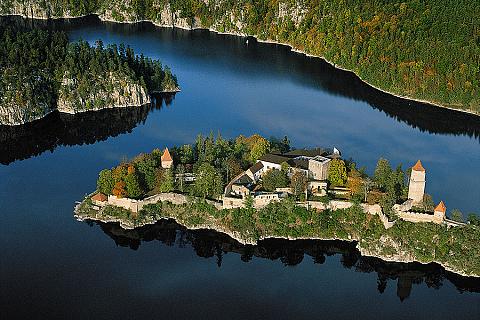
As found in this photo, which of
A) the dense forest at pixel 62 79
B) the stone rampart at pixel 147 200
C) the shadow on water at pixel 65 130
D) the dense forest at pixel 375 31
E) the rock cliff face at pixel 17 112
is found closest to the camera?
the stone rampart at pixel 147 200

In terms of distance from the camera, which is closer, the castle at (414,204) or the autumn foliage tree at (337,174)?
the castle at (414,204)

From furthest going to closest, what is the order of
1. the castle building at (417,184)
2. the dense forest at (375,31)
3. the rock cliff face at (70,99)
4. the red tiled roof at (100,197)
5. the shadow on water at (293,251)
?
1. the dense forest at (375,31)
2. the rock cliff face at (70,99)
3. the red tiled roof at (100,197)
4. the castle building at (417,184)
5. the shadow on water at (293,251)

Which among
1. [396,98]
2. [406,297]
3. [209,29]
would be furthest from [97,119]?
[209,29]

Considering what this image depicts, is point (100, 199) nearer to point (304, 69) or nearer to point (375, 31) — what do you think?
point (304, 69)

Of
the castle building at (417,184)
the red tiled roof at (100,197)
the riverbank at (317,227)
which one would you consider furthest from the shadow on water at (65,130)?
the castle building at (417,184)

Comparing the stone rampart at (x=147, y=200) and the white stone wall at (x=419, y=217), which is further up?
the white stone wall at (x=419, y=217)

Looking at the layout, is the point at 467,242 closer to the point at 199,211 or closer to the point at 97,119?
the point at 199,211

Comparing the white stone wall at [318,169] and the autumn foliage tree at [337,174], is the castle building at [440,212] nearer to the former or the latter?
the autumn foliage tree at [337,174]
